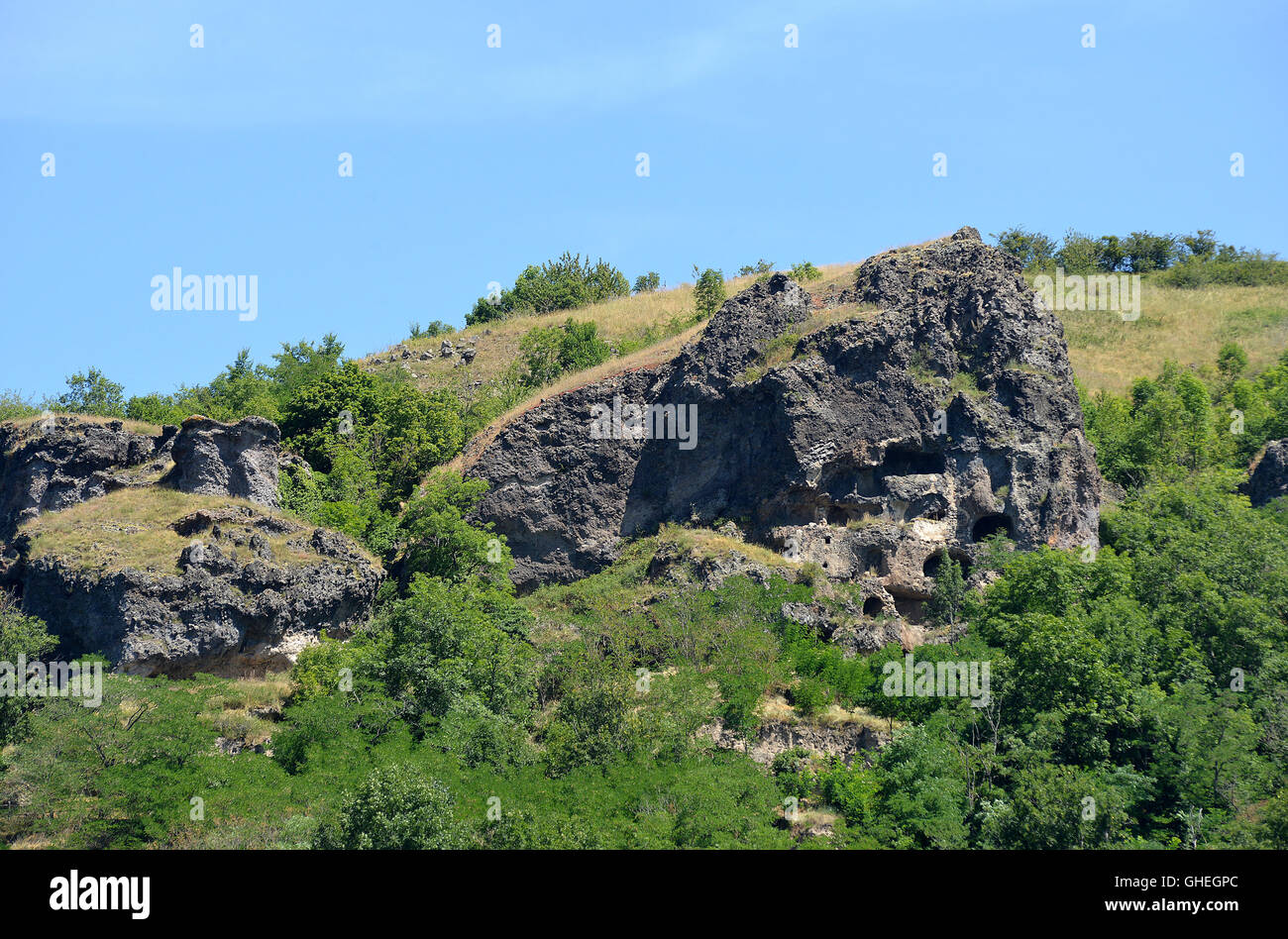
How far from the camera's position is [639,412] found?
5609 cm

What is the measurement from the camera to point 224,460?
50469 millimetres

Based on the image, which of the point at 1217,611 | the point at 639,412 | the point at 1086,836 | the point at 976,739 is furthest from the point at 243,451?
the point at 1217,611

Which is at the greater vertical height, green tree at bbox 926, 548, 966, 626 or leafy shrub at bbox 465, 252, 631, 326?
A: leafy shrub at bbox 465, 252, 631, 326

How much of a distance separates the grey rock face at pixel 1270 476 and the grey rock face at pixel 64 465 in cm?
4814

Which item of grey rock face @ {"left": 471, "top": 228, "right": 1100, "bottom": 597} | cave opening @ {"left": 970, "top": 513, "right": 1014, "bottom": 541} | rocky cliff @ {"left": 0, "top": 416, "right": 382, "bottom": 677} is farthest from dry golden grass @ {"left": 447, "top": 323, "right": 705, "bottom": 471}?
cave opening @ {"left": 970, "top": 513, "right": 1014, "bottom": 541}

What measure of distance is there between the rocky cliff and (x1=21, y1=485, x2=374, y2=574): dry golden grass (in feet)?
0.23

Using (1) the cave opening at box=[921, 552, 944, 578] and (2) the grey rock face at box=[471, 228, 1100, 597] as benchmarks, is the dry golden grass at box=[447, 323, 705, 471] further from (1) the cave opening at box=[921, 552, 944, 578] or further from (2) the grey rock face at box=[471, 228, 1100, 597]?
(1) the cave opening at box=[921, 552, 944, 578]

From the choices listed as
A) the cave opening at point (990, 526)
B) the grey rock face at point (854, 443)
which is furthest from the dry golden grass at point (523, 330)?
the cave opening at point (990, 526)

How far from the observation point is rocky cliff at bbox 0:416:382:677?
4281 cm

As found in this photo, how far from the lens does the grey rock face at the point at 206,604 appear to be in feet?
139

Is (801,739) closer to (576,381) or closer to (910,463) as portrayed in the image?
(910,463)

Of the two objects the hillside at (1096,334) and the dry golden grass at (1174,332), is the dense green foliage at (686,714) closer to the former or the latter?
the hillside at (1096,334)

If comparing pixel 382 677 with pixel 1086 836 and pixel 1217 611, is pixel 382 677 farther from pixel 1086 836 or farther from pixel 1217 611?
pixel 1217 611

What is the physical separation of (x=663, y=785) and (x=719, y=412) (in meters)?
20.8
